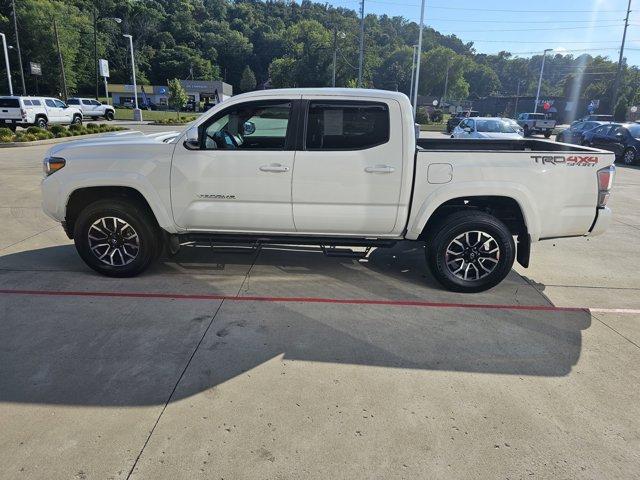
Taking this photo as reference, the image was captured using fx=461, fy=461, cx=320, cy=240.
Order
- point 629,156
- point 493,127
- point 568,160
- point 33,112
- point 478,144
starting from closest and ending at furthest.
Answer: point 568,160
point 478,144
point 493,127
point 629,156
point 33,112

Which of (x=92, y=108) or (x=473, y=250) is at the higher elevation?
(x=92, y=108)

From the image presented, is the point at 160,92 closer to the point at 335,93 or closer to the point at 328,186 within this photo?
the point at 335,93

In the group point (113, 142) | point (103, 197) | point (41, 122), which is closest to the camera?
Answer: point (113, 142)

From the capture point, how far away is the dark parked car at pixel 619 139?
18.0 meters

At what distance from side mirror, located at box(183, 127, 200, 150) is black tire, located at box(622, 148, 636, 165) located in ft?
62.3

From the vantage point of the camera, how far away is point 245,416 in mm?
2859

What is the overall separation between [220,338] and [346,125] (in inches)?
92.9

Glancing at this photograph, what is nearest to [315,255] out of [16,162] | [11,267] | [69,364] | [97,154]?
[97,154]

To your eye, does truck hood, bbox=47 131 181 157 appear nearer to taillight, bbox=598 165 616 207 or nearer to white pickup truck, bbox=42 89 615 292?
white pickup truck, bbox=42 89 615 292

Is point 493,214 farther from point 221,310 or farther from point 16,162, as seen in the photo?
point 16,162

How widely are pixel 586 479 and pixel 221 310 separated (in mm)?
3049

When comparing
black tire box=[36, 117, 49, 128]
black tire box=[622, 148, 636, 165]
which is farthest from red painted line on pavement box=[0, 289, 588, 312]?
black tire box=[36, 117, 49, 128]

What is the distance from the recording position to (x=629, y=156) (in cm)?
1811

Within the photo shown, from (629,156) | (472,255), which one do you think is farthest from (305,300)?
(629,156)
